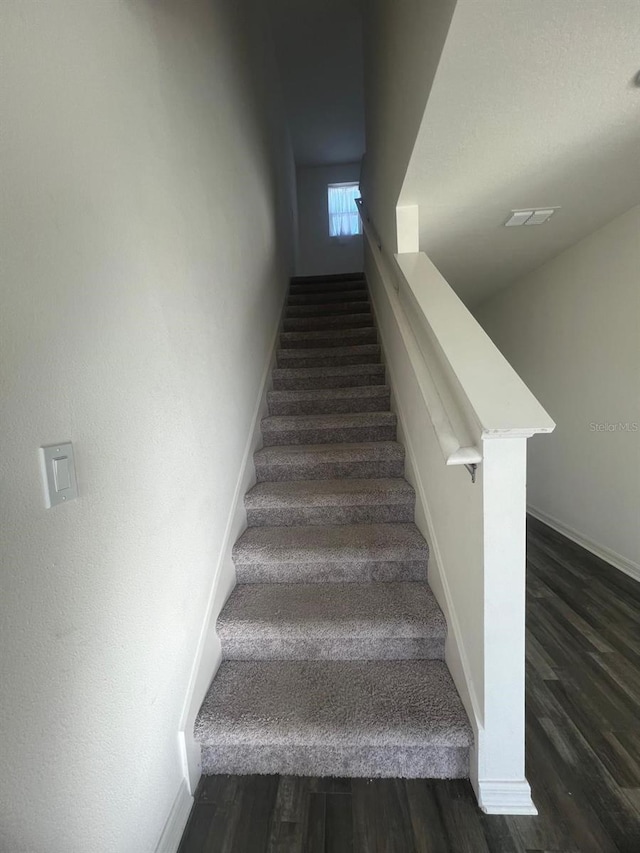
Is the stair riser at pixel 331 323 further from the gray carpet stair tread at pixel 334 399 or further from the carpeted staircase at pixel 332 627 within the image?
the carpeted staircase at pixel 332 627

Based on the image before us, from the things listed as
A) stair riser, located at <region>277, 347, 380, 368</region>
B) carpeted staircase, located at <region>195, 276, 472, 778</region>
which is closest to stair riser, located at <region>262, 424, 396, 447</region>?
carpeted staircase, located at <region>195, 276, 472, 778</region>

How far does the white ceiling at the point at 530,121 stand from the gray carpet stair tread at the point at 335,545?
5.44 feet

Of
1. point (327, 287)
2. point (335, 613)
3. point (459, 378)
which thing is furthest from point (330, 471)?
point (327, 287)

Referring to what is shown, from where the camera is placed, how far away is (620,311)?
2.21 meters

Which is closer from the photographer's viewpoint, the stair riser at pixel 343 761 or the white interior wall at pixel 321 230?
the stair riser at pixel 343 761

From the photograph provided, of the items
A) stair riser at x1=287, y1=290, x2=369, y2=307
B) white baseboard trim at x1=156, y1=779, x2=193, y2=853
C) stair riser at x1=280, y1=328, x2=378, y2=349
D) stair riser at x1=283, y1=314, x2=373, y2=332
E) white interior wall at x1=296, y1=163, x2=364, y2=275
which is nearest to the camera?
white baseboard trim at x1=156, y1=779, x2=193, y2=853

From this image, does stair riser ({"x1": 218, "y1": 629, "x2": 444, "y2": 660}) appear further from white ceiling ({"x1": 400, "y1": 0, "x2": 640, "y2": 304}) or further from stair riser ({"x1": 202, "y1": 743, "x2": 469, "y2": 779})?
white ceiling ({"x1": 400, "y1": 0, "x2": 640, "y2": 304})

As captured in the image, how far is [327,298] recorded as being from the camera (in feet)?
Answer: 12.8

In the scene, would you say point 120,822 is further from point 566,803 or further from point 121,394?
point 566,803

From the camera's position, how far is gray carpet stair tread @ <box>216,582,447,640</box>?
130 centimetres

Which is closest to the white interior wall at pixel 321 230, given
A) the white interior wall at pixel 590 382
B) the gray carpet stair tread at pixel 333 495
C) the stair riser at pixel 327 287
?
the stair riser at pixel 327 287

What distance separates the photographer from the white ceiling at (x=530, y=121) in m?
0.98

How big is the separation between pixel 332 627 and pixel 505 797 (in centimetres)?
65

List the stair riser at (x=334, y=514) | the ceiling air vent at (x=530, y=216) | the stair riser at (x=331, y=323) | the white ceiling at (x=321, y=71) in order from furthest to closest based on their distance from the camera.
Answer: the stair riser at (x=331, y=323), the white ceiling at (x=321, y=71), the ceiling air vent at (x=530, y=216), the stair riser at (x=334, y=514)
